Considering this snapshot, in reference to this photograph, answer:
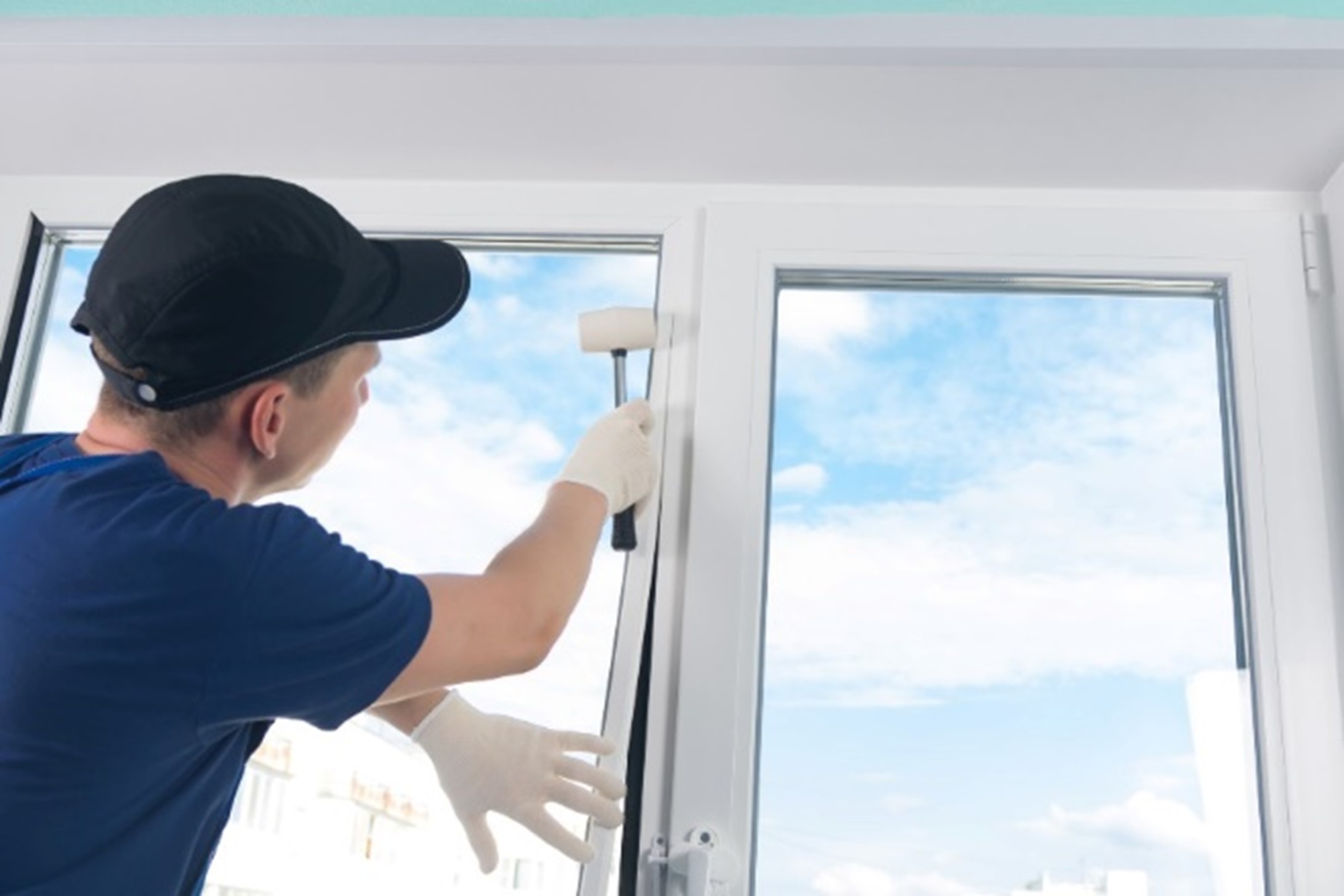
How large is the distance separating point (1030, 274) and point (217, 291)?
1.03 meters

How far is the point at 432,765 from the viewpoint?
1651 millimetres

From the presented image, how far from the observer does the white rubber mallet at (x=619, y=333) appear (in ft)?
5.75

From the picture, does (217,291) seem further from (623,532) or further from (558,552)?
(623,532)

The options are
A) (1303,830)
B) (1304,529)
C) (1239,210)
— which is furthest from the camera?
(1239,210)

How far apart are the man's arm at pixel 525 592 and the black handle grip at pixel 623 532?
0.07 m


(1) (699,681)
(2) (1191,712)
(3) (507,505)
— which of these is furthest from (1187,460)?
(3) (507,505)

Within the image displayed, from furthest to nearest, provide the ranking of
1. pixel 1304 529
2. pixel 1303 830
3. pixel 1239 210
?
pixel 1239 210 → pixel 1304 529 → pixel 1303 830

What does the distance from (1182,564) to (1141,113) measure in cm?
52

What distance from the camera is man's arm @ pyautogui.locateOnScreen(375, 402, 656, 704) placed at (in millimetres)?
1198

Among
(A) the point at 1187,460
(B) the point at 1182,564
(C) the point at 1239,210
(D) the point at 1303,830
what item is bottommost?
(D) the point at 1303,830

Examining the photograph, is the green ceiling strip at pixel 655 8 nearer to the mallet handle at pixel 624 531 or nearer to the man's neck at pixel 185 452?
the mallet handle at pixel 624 531

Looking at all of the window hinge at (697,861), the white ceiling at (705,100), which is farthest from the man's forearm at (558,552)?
the white ceiling at (705,100)

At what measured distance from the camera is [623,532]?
1.67 metres

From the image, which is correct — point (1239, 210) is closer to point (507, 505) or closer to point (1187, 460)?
point (1187, 460)
